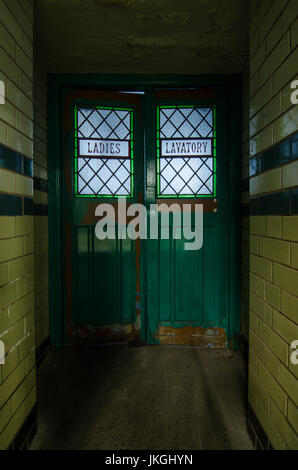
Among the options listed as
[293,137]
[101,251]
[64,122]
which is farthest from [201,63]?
[101,251]

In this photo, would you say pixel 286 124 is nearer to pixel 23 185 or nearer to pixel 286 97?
pixel 286 97

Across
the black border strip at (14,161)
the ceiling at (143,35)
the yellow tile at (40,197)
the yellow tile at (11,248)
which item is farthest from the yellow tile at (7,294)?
the ceiling at (143,35)

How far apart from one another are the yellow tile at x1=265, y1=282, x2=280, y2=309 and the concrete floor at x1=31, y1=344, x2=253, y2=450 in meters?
0.93

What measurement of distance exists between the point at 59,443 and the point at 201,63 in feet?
10.3

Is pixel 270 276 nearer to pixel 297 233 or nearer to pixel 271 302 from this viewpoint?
pixel 271 302

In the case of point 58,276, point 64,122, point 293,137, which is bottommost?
point 58,276

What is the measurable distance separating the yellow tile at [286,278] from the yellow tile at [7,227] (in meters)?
1.34

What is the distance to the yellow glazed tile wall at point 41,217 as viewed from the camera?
8.13 feet

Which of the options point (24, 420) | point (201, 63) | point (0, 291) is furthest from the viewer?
point (201, 63)

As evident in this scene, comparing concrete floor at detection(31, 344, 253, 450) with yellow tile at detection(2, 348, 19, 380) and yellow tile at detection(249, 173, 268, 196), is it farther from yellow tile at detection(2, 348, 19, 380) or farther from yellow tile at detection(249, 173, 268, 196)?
yellow tile at detection(249, 173, 268, 196)

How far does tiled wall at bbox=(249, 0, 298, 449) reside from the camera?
3.88 feet

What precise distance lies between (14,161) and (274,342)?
5.29ft

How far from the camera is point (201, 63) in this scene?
255 cm

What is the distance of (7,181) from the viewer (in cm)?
138
